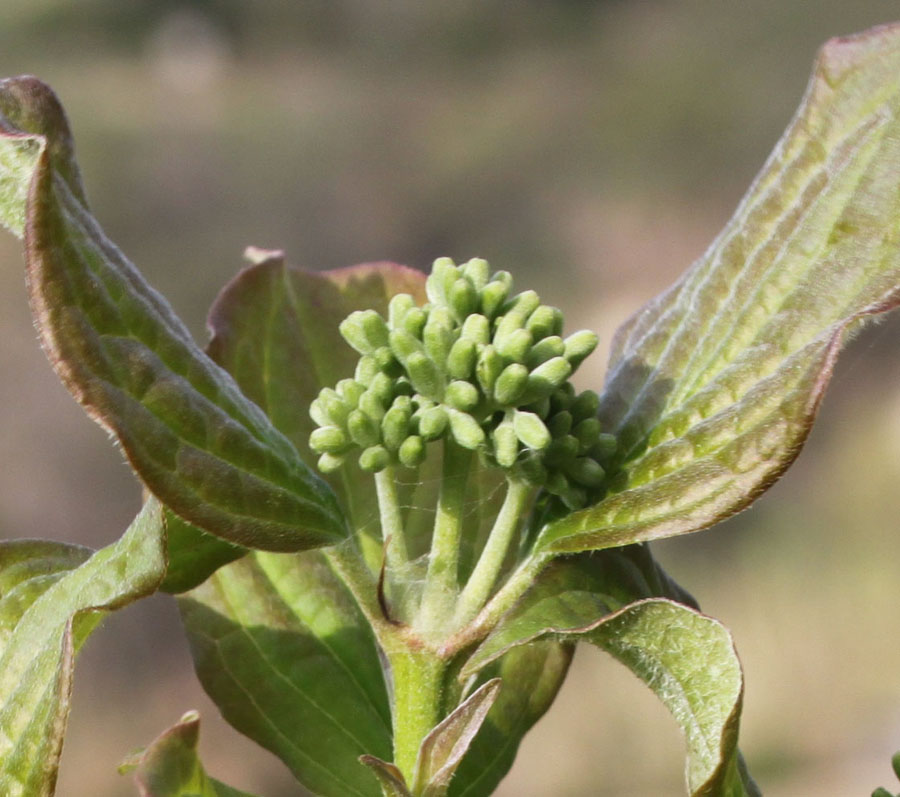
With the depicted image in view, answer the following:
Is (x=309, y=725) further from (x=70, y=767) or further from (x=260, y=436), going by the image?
(x=70, y=767)

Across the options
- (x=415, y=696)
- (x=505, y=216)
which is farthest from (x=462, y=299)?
(x=505, y=216)

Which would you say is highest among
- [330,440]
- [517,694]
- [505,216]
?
[505,216]

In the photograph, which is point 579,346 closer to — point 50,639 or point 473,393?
point 473,393

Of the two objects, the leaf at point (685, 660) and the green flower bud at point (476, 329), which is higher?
the green flower bud at point (476, 329)

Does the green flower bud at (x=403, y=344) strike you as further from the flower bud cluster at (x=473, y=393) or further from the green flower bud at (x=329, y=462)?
the green flower bud at (x=329, y=462)

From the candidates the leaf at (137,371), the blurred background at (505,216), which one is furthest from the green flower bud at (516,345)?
the blurred background at (505,216)

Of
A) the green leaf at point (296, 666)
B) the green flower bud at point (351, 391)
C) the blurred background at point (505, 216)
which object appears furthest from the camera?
the blurred background at point (505, 216)

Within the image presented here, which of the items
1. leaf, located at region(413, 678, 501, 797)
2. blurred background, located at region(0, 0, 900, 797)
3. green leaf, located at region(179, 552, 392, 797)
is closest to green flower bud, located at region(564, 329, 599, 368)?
leaf, located at region(413, 678, 501, 797)
